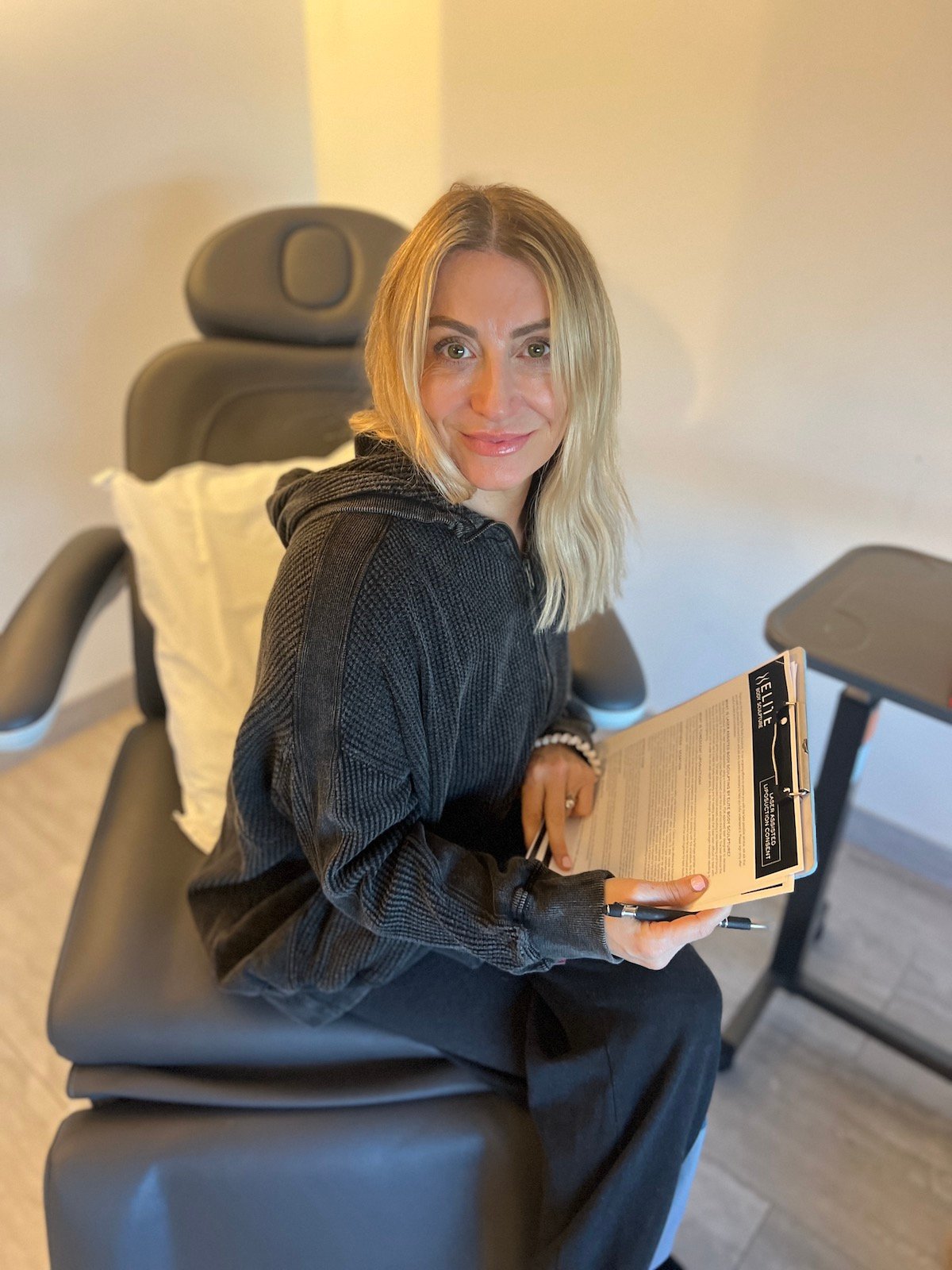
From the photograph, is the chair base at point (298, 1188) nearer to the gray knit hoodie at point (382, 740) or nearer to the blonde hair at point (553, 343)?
the gray knit hoodie at point (382, 740)

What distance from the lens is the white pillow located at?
1.09m

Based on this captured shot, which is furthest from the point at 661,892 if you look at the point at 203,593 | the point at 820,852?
the point at 203,593

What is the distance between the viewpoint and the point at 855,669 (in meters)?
0.93

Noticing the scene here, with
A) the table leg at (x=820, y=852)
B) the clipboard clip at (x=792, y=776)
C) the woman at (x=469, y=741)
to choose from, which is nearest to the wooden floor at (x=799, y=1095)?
the table leg at (x=820, y=852)

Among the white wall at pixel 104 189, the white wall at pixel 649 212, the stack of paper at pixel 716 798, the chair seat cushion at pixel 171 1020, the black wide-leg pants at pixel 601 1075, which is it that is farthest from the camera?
the white wall at pixel 104 189

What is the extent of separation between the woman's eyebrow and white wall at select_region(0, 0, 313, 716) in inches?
43.6

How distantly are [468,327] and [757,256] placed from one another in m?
0.86

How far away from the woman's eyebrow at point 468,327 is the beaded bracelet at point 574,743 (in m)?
0.45

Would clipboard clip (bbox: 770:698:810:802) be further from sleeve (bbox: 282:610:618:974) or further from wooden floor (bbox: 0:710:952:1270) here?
wooden floor (bbox: 0:710:952:1270)

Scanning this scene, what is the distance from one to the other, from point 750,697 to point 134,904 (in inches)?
27.3

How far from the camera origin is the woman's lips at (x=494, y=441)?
72 centimetres

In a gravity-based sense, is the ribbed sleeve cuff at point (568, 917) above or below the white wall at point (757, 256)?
below

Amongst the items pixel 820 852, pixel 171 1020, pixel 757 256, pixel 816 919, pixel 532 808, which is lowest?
pixel 816 919

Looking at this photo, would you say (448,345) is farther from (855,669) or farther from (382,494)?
(855,669)
